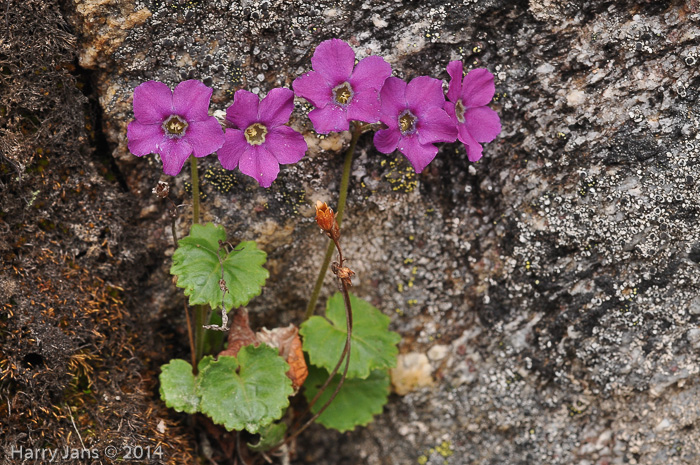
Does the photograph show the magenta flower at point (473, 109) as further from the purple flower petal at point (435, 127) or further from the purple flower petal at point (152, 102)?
the purple flower petal at point (152, 102)

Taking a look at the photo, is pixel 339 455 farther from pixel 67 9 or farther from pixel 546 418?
pixel 67 9

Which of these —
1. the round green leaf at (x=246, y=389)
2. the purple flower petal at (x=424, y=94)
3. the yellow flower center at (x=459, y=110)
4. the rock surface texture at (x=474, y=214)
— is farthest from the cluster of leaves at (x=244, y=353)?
the yellow flower center at (x=459, y=110)

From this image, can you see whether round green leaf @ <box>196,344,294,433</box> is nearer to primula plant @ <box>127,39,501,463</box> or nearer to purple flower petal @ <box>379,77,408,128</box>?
primula plant @ <box>127,39,501,463</box>

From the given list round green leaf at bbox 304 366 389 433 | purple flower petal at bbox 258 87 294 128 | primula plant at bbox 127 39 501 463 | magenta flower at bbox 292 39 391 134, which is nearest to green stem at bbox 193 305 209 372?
primula plant at bbox 127 39 501 463

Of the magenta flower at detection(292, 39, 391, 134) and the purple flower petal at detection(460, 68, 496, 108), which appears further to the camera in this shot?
the purple flower petal at detection(460, 68, 496, 108)

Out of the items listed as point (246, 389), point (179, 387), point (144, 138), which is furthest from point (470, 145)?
point (179, 387)

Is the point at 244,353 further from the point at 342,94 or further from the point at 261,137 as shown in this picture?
the point at 342,94
